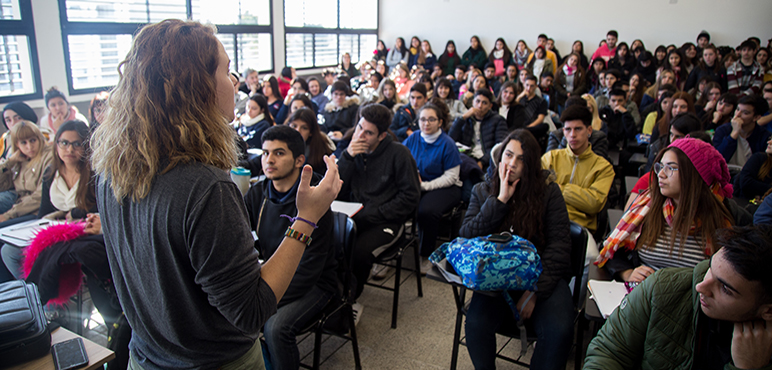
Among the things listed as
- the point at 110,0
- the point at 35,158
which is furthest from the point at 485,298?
the point at 110,0

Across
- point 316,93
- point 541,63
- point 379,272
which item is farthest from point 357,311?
point 541,63

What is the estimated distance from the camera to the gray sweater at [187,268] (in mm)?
812

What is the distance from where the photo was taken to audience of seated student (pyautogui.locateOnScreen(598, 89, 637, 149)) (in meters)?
5.08

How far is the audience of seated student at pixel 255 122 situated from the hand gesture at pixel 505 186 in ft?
9.18

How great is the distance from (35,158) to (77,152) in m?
0.84

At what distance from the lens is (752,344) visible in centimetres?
120

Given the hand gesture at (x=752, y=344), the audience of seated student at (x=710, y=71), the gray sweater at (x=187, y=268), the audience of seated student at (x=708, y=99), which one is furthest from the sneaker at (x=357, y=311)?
the audience of seated student at (x=710, y=71)

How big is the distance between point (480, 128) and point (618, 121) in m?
1.81

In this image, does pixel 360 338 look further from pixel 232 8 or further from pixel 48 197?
pixel 232 8

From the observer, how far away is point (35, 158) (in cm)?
304

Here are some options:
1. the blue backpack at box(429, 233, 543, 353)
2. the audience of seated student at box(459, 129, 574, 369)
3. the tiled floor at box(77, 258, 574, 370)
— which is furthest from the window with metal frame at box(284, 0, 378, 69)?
the blue backpack at box(429, 233, 543, 353)

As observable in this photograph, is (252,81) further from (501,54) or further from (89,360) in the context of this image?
(501,54)

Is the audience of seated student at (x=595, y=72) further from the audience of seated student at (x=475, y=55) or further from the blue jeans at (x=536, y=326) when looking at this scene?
the blue jeans at (x=536, y=326)

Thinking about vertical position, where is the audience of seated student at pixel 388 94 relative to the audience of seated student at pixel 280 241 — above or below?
above
